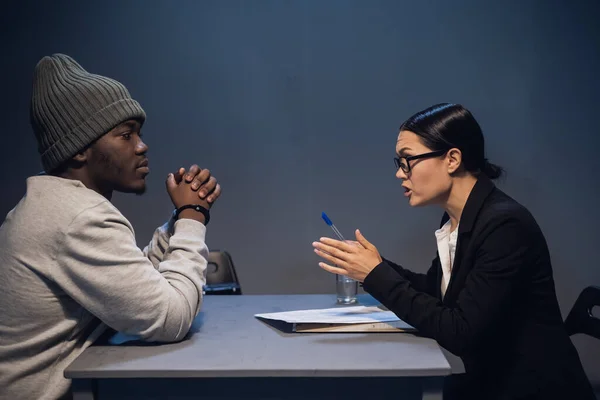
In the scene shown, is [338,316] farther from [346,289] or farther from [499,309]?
[499,309]

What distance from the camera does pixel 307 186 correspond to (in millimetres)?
3436

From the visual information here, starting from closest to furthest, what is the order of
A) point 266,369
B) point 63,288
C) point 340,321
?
point 266,369 < point 63,288 < point 340,321

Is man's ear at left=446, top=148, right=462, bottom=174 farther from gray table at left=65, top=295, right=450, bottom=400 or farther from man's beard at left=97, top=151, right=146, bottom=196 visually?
man's beard at left=97, top=151, right=146, bottom=196

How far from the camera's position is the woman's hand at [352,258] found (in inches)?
63.0

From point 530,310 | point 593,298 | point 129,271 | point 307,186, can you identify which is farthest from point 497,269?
point 307,186

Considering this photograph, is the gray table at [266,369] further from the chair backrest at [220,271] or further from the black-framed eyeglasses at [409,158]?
the chair backrest at [220,271]

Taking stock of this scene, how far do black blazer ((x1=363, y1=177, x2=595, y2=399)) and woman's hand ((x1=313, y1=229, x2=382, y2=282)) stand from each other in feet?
0.09

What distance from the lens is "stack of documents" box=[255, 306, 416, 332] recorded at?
1567 millimetres

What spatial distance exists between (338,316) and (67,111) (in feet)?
2.74

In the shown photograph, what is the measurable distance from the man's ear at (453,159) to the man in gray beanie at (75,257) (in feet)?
2.49

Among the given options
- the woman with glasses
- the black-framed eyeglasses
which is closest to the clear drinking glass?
the woman with glasses

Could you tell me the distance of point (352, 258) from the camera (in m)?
1.61

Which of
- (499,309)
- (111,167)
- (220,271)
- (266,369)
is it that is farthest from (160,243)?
(220,271)

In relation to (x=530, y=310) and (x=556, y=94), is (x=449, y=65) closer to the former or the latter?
(x=556, y=94)
